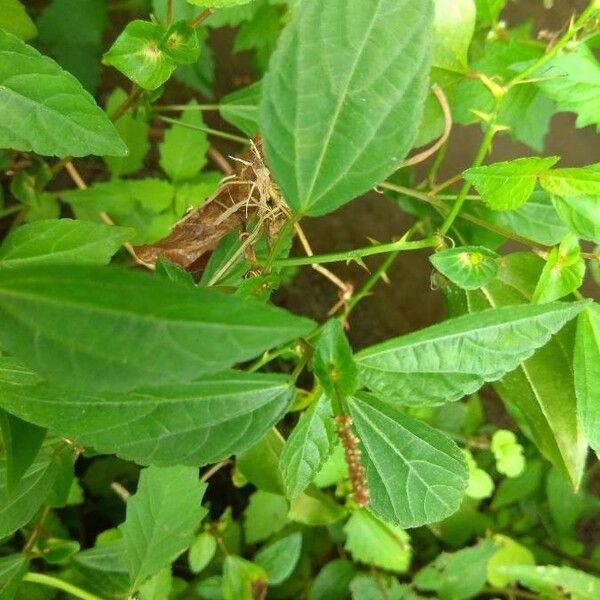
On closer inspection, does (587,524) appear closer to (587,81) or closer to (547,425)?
(547,425)

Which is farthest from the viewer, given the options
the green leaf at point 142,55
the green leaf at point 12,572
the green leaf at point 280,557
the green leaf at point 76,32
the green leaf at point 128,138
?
the green leaf at point 76,32

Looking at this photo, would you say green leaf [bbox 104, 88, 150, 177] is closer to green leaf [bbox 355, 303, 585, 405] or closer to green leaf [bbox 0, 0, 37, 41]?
green leaf [bbox 0, 0, 37, 41]

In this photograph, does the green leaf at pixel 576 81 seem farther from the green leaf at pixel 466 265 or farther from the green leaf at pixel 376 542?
the green leaf at pixel 376 542

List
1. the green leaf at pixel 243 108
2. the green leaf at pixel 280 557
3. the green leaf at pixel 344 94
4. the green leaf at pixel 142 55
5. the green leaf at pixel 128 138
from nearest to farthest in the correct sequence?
the green leaf at pixel 344 94 → the green leaf at pixel 142 55 → the green leaf at pixel 243 108 → the green leaf at pixel 280 557 → the green leaf at pixel 128 138

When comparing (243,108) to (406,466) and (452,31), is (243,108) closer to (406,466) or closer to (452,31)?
(452,31)

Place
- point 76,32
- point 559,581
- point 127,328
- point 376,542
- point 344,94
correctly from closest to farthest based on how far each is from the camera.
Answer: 1. point 127,328
2. point 344,94
3. point 559,581
4. point 376,542
5. point 76,32

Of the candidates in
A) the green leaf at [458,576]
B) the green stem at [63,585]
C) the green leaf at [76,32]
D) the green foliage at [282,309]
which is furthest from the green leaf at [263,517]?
the green leaf at [76,32]

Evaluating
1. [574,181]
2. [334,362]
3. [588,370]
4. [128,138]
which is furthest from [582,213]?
[128,138]
